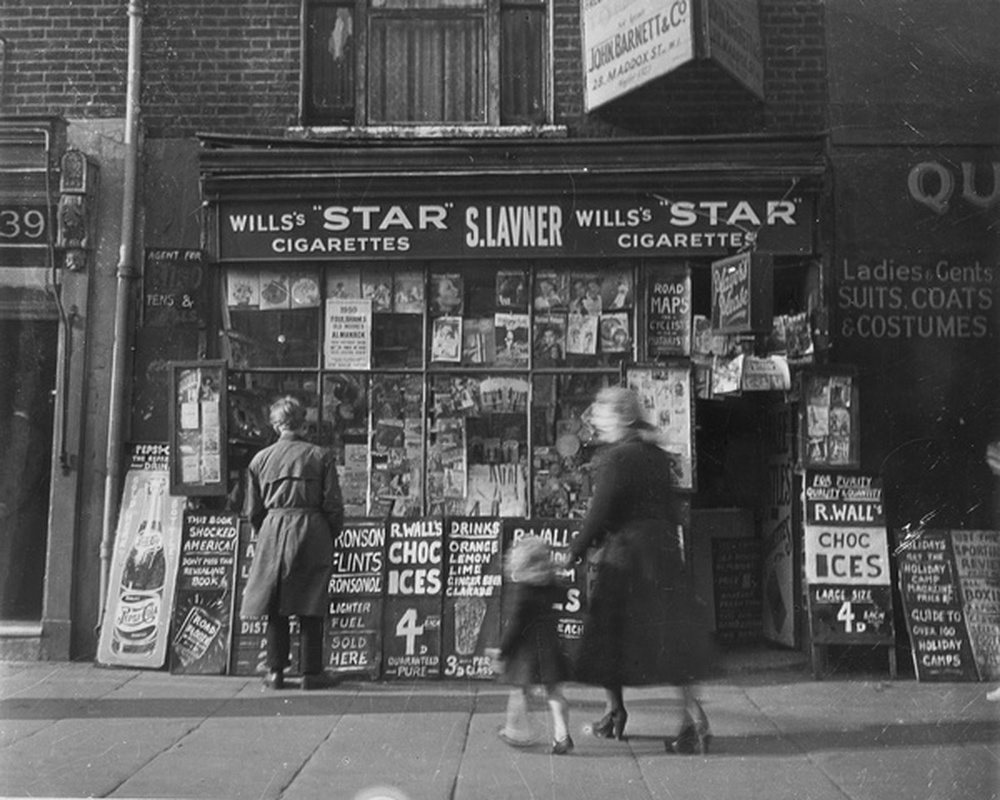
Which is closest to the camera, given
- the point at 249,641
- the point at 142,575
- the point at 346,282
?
the point at 249,641

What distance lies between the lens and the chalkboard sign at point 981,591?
24.6 feet

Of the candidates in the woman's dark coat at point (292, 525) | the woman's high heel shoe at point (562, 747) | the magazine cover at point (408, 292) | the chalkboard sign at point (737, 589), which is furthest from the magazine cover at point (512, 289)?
the woman's high heel shoe at point (562, 747)

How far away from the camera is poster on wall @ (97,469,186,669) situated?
26.1 feet

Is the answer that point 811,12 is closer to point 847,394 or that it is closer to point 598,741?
point 847,394

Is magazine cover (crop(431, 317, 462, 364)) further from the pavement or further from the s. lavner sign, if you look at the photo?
the pavement

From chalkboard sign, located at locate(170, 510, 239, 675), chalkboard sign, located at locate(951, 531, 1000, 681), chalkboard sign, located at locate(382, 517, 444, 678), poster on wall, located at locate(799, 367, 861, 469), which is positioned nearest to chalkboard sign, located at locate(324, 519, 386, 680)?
chalkboard sign, located at locate(382, 517, 444, 678)

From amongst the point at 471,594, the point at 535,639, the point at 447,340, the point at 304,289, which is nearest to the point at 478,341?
the point at 447,340

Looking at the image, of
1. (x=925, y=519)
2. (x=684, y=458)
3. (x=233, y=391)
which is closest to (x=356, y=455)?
(x=233, y=391)

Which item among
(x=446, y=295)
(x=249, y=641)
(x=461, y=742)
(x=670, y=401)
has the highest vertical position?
(x=446, y=295)

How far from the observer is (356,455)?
27.8 feet

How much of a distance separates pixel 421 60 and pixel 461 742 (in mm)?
5126

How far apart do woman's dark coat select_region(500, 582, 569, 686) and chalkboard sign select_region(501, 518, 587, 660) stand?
1.97 metres

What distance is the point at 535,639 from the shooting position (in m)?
5.84

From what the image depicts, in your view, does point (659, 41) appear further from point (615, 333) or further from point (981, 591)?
point (981, 591)
